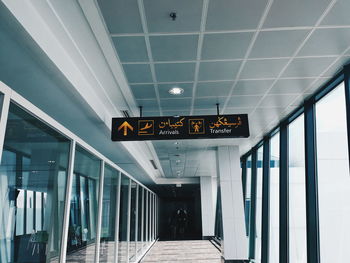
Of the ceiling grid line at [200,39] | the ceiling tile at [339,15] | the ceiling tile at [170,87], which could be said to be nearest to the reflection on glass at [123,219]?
the ceiling tile at [170,87]

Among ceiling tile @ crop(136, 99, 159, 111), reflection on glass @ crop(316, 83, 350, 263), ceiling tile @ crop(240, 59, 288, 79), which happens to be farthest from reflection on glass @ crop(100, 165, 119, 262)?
reflection on glass @ crop(316, 83, 350, 263)

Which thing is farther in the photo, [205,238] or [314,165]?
[205,238]

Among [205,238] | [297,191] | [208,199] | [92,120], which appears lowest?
[205,238]

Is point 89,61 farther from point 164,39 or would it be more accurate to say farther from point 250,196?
point 250,196

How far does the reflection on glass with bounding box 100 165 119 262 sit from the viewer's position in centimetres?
465

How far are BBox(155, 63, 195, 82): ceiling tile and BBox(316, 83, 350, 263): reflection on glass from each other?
238 cm

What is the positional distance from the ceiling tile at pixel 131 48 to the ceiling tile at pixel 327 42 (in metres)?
2.01

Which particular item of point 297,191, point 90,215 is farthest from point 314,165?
point 90,215

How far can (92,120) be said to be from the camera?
5.18m

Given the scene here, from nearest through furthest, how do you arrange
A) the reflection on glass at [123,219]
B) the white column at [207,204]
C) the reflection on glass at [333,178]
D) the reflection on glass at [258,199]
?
the reflection on glass at [333,178] → the reflection on glass at [123,219] → the reflection on glass at [258,199] → the white column at [207,204]

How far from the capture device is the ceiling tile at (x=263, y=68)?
393cm

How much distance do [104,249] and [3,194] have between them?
3.19 meters

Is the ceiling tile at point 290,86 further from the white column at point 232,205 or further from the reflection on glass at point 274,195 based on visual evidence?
the white column at point 232,205

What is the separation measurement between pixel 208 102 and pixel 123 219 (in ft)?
11.0
